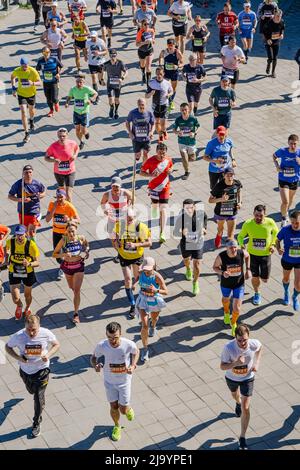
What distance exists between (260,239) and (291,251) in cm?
55

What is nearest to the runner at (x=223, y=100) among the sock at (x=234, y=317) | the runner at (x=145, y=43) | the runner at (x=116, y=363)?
the runner at (x=145, y=43)

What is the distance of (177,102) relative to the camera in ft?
80.9

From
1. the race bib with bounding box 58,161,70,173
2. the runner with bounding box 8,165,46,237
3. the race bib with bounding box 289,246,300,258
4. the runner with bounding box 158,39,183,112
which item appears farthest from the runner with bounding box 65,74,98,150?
the race bib with bounding box 289,246,300,258

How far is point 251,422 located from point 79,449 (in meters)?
2.44

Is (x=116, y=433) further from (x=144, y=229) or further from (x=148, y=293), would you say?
(x=144, y=229)

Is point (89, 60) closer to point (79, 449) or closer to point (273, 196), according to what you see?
point (273, 196)

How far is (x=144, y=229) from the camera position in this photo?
1556 centimetres

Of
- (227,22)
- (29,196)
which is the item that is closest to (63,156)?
(29,196)

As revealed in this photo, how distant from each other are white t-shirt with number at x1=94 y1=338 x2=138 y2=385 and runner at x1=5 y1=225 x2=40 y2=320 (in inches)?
120

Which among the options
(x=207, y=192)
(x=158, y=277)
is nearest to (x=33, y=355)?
(x=158, y=277)

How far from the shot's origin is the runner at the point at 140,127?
20.0 m

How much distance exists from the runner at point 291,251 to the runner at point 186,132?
15.8 feet

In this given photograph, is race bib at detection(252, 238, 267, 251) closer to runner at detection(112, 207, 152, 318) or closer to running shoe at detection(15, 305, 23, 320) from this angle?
runner at detection(112, 207, 152, 318)

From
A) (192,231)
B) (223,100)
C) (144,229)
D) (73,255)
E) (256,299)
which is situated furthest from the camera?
(223,100)
